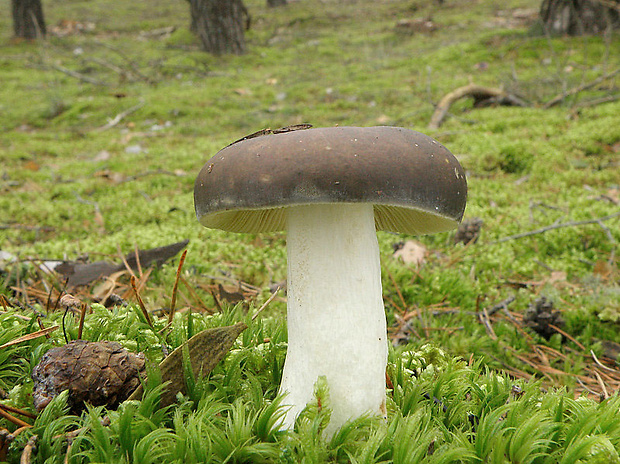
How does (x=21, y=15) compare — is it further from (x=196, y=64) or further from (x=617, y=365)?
(x=617, y=365)

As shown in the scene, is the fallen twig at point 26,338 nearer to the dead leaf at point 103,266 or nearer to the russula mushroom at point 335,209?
the russula mushroom at point 335,209

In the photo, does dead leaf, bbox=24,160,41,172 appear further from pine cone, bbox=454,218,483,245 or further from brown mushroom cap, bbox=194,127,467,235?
brown mushroom cap, bbox=194,127,467,235

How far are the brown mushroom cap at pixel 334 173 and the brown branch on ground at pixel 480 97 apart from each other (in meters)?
6.04

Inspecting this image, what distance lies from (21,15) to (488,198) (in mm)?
17445

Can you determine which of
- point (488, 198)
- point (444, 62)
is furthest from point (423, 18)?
point (488, 198)

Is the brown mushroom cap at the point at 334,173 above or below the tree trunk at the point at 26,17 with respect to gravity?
below

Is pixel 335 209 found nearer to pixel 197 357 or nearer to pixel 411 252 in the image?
pixel 197 357

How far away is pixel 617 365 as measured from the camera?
8.63 feet

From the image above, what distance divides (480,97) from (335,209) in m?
7.26

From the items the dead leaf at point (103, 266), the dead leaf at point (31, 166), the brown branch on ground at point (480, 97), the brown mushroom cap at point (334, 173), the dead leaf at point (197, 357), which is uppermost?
the brown mushroom cap at point (334, 173)

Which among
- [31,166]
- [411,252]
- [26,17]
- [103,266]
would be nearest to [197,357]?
[103,266]

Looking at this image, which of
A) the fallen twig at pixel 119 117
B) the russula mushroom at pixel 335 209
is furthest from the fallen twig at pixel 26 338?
the fallen twig at pixel 119 117

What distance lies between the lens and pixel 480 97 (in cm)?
798

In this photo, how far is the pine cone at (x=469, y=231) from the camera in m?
4.02
